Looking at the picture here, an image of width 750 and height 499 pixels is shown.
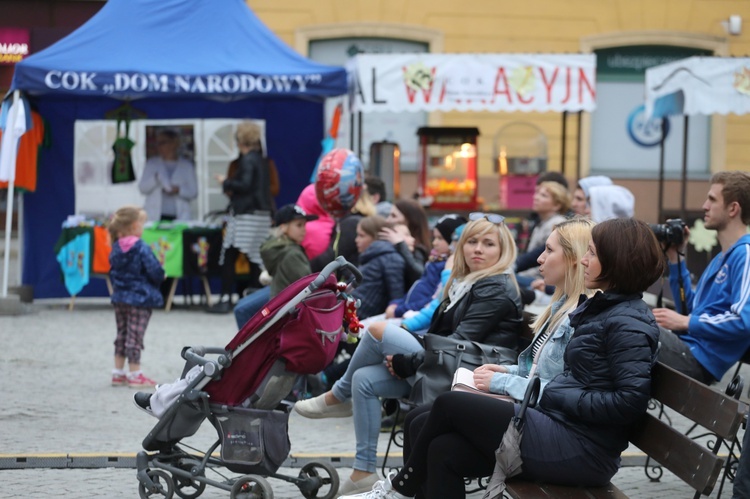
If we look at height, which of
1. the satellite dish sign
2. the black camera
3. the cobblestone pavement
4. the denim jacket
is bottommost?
the cobblestone pavement

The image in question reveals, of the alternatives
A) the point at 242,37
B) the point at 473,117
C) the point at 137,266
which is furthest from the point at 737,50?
the point at 137,266

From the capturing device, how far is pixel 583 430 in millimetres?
4383

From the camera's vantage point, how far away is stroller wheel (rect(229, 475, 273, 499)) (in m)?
5.57

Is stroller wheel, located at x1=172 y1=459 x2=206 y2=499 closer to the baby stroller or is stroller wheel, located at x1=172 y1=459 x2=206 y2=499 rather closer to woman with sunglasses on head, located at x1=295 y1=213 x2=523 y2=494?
the baby stroller

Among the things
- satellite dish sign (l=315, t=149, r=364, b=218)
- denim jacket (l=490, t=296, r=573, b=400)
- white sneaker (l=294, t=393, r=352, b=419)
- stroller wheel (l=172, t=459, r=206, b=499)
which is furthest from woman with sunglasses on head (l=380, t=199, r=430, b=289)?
denim jacket (l=490, t=296, r=573, b=400)

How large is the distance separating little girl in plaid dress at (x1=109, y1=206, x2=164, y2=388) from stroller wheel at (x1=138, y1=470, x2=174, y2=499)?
11.1 ft

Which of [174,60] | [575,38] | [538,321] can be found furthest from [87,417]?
[575,38]

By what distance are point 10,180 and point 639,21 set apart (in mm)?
11966

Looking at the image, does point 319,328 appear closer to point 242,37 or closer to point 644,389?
point 644,389

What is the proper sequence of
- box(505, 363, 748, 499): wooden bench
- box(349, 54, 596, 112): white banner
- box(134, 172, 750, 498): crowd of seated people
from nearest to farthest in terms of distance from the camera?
box(505, 363, 748, 499): wooden bench
box(134, 172, 750, 498): crowd of seated people
box(349, 54, 596, 112): white banner

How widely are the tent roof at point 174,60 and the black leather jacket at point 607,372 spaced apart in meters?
8.75

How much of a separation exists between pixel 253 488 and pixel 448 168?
29.6 ft

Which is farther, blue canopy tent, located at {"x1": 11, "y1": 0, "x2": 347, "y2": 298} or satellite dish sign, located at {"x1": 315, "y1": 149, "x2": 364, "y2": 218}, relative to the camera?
blue canopy tent, located at {"x1": 11, "y1": 0, "x2": 347, "y2": 298}

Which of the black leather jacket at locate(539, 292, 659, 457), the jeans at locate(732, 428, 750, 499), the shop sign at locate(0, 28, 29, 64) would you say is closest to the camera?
the black leather jacket at locate(539, 292, 659, 457)
